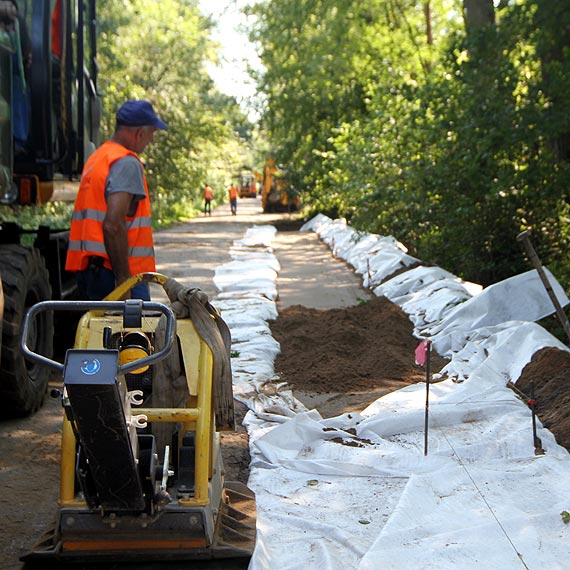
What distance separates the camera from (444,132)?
1549cm

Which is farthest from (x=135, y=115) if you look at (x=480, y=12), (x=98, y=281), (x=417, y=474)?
(x=480, y=12)

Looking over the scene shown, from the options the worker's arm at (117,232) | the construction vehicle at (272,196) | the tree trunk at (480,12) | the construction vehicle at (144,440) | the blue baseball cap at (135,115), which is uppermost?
the tree trunk at (480,12)

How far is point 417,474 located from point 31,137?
3.86 m

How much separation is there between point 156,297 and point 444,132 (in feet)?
17.6

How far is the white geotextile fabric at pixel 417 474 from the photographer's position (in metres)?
4.39

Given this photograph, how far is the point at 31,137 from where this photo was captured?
7.20 metres

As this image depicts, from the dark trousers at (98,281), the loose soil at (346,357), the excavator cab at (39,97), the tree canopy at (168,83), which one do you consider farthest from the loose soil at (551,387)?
the tree canopy at (168,83)

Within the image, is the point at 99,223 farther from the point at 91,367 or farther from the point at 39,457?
the point at 91,367

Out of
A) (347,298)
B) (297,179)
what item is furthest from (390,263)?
(297,179)

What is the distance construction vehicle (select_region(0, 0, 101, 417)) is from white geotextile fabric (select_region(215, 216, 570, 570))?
1649 millimetres

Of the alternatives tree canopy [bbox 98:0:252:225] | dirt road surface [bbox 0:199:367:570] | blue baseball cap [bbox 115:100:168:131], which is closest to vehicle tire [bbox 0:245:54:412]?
dirt road surface [bbox 0:199:367:570]

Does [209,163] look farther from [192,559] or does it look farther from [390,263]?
[192,559]

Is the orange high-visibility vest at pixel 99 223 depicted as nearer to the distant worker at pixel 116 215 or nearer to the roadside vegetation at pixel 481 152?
the distant worker at pixel 116 215

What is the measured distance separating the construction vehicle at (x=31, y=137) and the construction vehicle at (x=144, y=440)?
212cm
